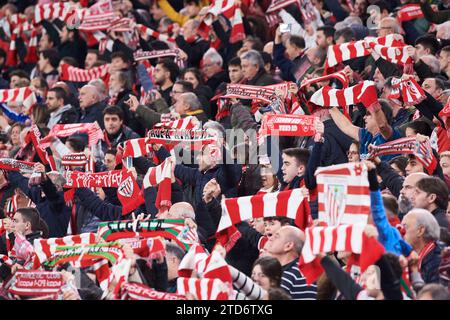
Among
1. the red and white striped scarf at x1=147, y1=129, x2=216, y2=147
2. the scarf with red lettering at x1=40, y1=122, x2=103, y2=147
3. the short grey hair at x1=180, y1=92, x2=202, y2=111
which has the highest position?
the short grey hair at x1=180, y1=92, x2=202, y2=111

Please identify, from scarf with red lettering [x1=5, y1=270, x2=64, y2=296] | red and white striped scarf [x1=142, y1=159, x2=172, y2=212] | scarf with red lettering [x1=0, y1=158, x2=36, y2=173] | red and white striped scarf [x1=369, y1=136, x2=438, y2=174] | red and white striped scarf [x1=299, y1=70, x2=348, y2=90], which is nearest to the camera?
scarf with red lettering [x1=5, y1=270, x2=64, y2=296]

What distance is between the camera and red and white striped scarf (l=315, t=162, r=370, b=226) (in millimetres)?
7387

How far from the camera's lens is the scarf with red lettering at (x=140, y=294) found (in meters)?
7.54

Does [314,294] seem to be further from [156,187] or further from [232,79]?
[232,79]

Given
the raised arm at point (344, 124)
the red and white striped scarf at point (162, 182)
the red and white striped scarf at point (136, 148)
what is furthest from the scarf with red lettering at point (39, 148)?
the raised arm at point (344, 124)

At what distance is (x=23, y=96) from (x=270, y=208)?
6.55 metres

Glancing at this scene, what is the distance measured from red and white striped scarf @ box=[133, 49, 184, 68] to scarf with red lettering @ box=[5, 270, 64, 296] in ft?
19.5

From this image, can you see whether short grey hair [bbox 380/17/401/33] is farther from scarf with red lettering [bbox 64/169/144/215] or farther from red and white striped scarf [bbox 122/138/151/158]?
scarf with red lettering [bbox 64/169/144/215]

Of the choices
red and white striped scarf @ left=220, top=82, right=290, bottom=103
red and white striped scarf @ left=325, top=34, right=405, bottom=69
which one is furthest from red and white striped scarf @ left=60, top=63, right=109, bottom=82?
red and white striped scarf @ left=325, top=34, right=405, bottom=69

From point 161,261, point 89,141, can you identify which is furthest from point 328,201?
point 89,141

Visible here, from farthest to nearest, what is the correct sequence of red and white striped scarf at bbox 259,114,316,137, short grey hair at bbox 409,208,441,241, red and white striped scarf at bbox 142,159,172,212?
red and white striped scarf at bbox 142,159,172,212 → red and white striped scarf at bbox 259,114,316,137 → short grey hair at bbox 409,208,441,241

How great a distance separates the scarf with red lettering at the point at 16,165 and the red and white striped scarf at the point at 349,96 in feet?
9.28

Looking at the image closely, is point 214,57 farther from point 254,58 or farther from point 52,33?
point 52,33

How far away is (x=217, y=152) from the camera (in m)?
10.3
